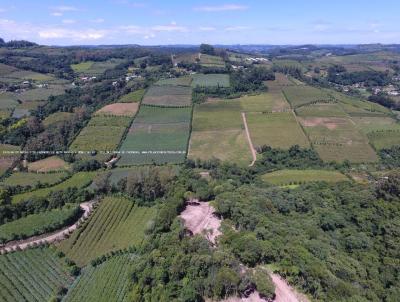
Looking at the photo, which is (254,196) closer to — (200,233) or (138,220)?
(200,233)

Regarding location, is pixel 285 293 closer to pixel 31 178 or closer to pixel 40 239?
pixel 40 239

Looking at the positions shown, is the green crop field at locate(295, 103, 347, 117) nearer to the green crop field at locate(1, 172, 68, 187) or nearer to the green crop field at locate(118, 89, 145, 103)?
the green crop field at locate(118, 89, 145, 103)

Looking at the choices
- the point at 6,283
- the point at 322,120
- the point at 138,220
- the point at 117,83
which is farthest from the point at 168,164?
A: the point at 117,83

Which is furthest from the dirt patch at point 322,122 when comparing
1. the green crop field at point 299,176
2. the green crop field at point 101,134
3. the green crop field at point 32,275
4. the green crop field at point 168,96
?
the green crop field at point 32,275

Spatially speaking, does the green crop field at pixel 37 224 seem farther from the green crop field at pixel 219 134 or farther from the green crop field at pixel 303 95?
the green crop field at pixel 303 95

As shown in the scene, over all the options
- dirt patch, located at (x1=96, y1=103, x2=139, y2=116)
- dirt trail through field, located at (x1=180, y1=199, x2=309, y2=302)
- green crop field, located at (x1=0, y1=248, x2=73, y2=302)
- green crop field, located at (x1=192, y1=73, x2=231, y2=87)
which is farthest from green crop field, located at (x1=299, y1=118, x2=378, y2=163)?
green crop field, located at (x1=0, y1=248, x2=73, y2=302)

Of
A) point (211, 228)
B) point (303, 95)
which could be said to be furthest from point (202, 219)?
point (303, 95)
